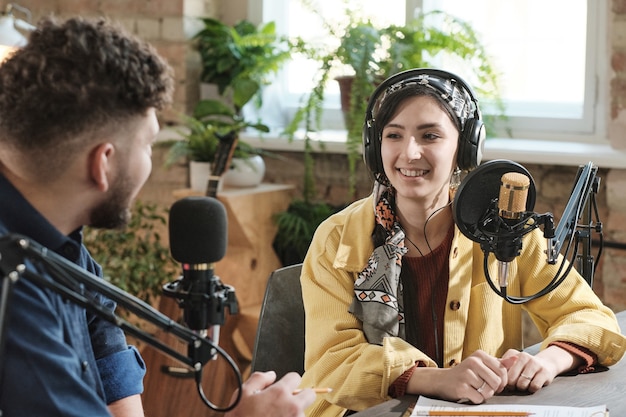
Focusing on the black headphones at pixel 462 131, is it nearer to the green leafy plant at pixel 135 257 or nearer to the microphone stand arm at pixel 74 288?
the microphone stand arm at pixel 74 288

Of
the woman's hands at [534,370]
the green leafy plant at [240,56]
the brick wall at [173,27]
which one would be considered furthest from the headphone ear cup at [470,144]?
the brick wall at [173,27]

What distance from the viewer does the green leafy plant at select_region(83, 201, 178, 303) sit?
329 centimetres

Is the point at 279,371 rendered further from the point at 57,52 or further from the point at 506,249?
the point at 57,52

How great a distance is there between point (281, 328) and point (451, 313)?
377mm

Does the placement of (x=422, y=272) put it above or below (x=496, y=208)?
below

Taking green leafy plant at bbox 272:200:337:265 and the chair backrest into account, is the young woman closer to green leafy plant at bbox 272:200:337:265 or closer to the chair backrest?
the chair backrest

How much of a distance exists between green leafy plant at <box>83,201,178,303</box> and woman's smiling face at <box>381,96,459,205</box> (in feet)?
5.25

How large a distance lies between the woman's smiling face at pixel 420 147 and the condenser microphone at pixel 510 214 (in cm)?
35

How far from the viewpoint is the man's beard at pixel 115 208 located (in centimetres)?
124

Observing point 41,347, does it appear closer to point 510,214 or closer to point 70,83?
point 70,83

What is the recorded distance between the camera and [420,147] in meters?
1.89

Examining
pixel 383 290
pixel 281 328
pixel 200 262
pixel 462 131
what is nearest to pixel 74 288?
pixel 200 262

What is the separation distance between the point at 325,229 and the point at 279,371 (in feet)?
1.09

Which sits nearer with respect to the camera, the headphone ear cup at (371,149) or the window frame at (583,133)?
the headphone ear cup at (371,149)
